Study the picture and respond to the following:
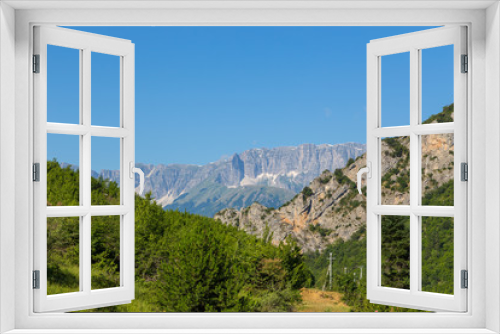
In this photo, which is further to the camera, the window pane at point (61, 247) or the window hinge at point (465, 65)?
the window pane at point (61, 247)

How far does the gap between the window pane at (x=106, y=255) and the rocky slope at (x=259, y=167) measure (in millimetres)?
6854

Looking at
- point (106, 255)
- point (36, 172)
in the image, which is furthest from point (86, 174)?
point (106, 255)

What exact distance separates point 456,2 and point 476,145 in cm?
75

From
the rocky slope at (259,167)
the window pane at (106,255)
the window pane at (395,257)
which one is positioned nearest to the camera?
the window pane at (395,257)

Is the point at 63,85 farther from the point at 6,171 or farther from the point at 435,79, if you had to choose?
the point at 435,79

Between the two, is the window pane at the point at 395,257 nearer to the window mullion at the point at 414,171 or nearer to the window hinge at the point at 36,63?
the window mullion at the point at 414,171

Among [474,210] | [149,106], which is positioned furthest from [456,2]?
[149,106]

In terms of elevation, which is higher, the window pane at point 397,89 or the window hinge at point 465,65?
the window pane at point 397,89

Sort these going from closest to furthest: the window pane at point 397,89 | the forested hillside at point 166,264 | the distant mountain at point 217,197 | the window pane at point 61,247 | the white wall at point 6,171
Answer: the white wall at point 6,171 < the window pane at point 397,89 < the window pane at point 61,247 < the forested hillside at point 166,264 < the distant mountain at point 217,197

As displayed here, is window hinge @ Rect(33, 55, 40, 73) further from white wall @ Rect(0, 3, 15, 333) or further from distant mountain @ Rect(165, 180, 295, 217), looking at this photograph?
distant mountain @ Rect(165, 180, 295, 217)

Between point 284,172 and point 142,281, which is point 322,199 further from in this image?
point 142,281

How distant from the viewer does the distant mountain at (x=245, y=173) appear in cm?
1295

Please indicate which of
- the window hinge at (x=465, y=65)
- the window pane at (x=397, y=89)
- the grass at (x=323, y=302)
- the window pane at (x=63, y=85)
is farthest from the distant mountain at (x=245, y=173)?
the window hinge at (x=465, y=65)

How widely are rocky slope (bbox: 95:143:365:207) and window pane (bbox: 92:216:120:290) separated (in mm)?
6854
